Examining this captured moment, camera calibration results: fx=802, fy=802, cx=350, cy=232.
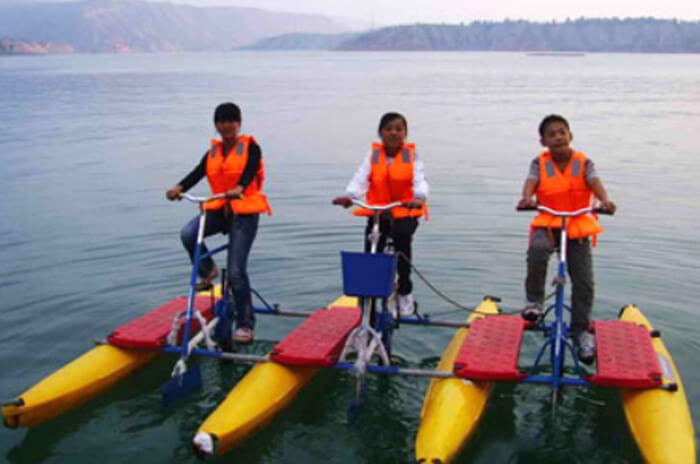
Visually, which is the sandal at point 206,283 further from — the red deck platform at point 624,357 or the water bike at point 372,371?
the red deck platform at point 624,357

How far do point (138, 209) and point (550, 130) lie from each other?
438 inches

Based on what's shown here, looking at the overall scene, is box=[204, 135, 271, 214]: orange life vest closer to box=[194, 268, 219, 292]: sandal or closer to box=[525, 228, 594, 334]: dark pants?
box=[194, 268, 219, 292]: sandal

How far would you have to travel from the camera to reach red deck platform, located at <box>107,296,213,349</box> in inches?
272

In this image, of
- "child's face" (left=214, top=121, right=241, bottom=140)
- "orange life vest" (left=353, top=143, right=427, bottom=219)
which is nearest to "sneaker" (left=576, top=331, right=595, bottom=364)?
"orange life vest" (left=353, top=143, right=427, bottom=219)

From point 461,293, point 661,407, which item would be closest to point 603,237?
point 461,293

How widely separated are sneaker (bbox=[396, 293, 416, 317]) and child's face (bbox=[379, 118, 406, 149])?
1560 millimetres

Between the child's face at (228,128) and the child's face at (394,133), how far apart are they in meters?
1.37

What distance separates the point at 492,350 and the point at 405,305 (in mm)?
1496

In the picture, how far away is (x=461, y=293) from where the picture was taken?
10.5 m

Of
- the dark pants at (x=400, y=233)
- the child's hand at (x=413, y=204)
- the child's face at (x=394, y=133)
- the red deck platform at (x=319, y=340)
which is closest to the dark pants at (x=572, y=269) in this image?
the child's hand at (x=413, y=204)

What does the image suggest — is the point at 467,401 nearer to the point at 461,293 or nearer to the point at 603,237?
the point at 461,293

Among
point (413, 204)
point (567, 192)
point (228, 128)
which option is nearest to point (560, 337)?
point (567, 192)

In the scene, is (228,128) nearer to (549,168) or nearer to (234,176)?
(234,176)

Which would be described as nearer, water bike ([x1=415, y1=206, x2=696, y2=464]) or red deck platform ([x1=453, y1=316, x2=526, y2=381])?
water bike ([x1=415, y1=206, x2=696, y2=464])
